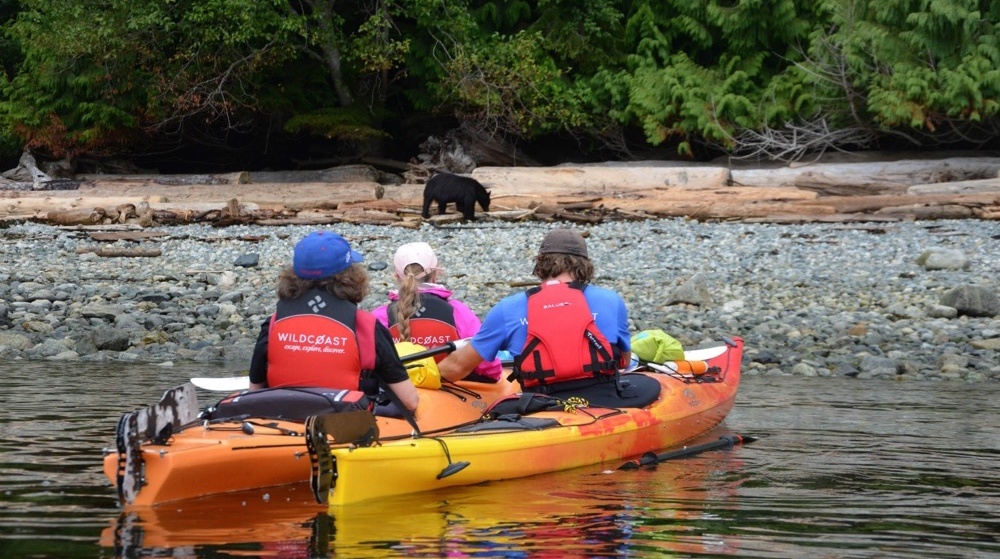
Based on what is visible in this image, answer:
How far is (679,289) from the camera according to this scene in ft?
39.7

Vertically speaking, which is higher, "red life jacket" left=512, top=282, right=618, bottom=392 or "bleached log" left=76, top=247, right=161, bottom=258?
"red life jacket" left=512, top=282, right=618, bottom=392

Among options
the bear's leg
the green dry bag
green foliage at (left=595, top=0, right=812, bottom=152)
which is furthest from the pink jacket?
green foliage at (left=595, top=0, right=812, bottom=152)

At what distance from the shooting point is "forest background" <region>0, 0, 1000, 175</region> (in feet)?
63.6

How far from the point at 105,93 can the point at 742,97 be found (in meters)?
10.9

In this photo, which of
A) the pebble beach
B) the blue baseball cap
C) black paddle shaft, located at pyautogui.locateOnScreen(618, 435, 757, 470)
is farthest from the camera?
the pebble beach

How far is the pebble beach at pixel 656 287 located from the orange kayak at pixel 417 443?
3619 mm

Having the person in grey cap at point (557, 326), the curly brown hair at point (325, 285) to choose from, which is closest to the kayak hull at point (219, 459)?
the curly brown hair at point (325, 285)

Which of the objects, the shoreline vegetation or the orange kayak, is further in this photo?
the shoreline vegetation

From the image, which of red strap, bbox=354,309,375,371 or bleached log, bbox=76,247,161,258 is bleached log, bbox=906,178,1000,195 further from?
red strap, bbox=354,309,375,371

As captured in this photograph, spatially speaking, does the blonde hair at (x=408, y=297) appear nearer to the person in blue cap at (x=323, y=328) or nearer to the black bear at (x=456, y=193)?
the person in blue cap at (x=323, y=328)

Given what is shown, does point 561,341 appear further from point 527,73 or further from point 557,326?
point 527,73

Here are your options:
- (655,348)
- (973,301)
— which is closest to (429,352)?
(655,348)

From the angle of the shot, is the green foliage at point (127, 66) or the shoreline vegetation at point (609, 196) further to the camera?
the green foliage at point (127, 66)

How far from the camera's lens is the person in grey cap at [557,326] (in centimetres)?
614
